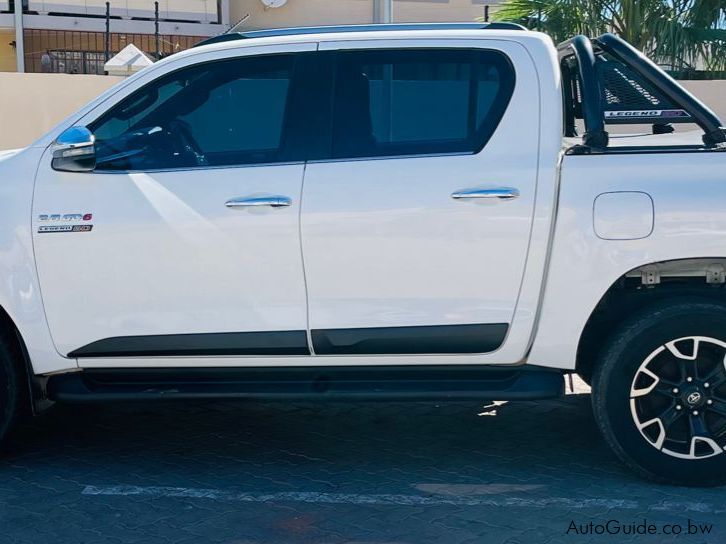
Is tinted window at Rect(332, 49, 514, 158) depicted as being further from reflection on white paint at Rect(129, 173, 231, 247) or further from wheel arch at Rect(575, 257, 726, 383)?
wheel arch at Rect(575, 257, 726, 383)

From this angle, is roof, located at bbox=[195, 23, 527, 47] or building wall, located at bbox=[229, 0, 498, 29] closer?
roof, located at bbox=[195, 23, 527, 47]

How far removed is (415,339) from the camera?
4418 mm

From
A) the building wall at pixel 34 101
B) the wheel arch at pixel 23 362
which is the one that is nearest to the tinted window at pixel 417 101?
the wheel arch at pixel 23 362

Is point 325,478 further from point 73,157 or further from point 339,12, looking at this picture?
point 339,12

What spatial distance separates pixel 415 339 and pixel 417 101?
1056 millimetres

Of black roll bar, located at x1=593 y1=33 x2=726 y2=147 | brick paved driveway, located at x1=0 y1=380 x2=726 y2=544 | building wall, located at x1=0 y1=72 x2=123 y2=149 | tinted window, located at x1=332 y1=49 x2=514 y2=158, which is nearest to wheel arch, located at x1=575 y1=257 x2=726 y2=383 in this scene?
black roll bar, located at x1=593 y1=33 x2=726 y2=147

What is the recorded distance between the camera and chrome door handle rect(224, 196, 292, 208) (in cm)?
439

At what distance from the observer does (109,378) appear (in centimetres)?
468

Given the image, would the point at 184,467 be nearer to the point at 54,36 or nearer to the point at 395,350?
the point at 395,350

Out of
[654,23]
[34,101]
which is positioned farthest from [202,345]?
[654,23]

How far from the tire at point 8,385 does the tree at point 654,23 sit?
11.6 meters

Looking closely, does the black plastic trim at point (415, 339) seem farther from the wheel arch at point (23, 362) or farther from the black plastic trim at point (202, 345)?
the wheel arch at point (23, 362)

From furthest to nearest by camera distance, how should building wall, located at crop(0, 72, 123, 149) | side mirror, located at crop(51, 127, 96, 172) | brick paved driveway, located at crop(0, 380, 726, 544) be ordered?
building wall, located at crop(0, 72, 123, 149)
side mirror, located at crop(51, 127, 96, 172)
brick paved driveway, located at crop(0, 380, 726, 544)

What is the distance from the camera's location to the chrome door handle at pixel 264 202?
4.39 m
